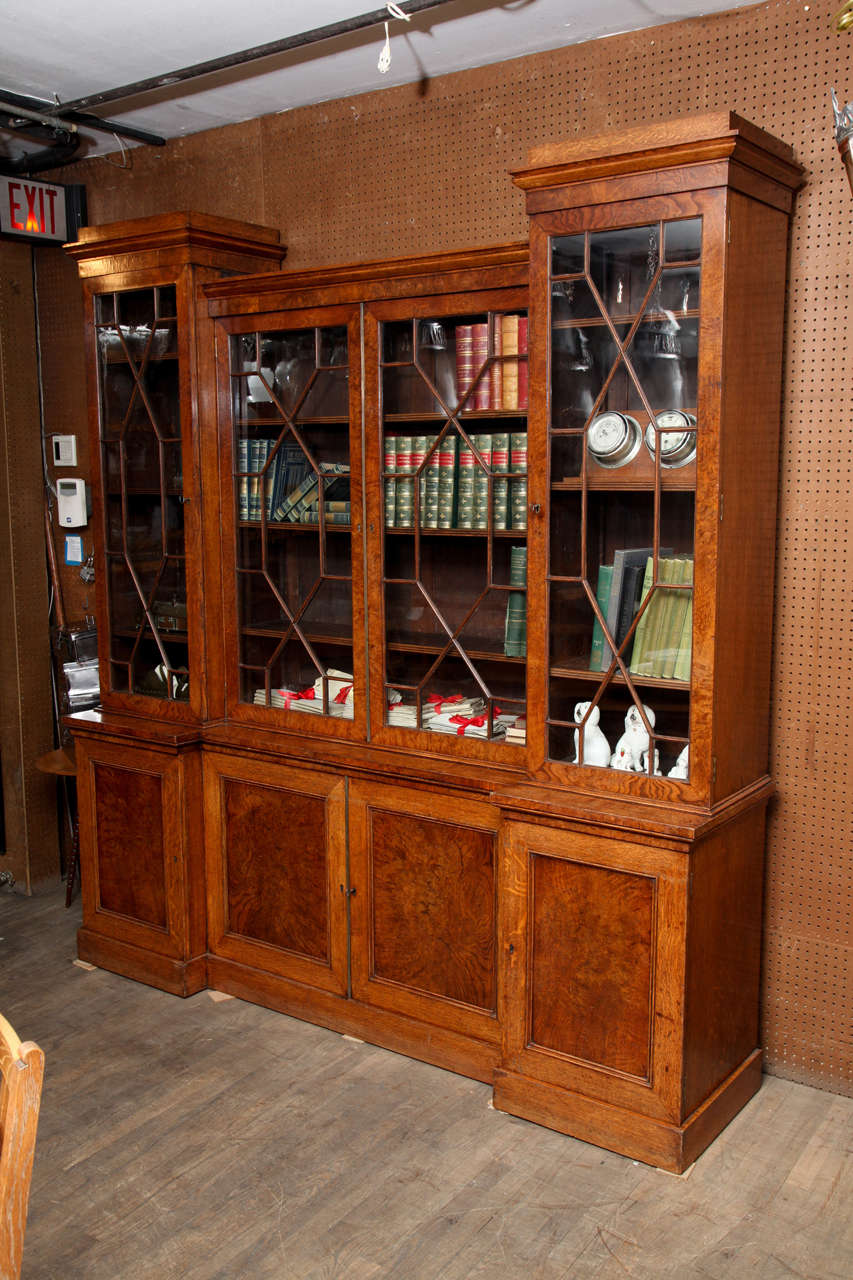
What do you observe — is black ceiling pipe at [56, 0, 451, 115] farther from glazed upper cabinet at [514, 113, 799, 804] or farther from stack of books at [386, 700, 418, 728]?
stack of books at [386, 700, 418, 728]

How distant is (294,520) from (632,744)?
4.53ft

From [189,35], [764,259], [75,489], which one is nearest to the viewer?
[764,259]

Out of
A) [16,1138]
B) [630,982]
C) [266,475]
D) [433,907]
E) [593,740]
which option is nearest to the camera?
[16,1138]

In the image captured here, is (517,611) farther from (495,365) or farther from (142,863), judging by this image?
(142,863)

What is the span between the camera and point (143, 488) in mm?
3830

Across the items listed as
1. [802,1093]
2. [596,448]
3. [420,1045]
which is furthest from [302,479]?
[802,1093]

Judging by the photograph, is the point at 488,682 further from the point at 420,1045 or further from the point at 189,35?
the point at 189,35

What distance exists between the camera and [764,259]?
2770 mm

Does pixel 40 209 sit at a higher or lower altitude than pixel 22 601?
higher

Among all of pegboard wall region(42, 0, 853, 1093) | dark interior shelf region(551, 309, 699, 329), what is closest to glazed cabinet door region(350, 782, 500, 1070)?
pegboard wall region(42, 0, 853, 1093)

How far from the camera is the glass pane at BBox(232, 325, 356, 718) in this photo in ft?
11.3

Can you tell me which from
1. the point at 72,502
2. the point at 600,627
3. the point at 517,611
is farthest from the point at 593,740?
the point at 72,502

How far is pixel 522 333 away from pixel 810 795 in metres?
1.50

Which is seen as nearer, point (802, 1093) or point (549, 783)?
point (549, 783)
